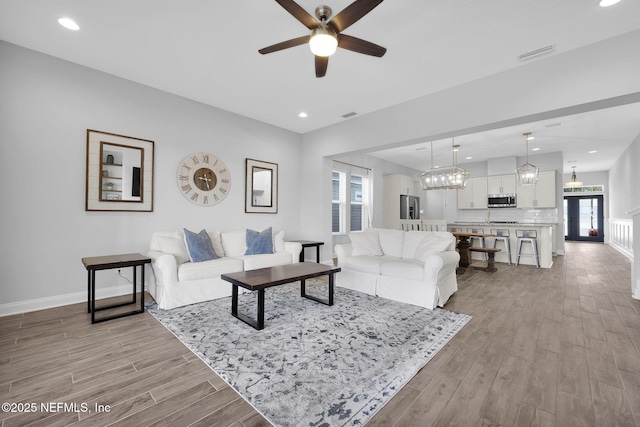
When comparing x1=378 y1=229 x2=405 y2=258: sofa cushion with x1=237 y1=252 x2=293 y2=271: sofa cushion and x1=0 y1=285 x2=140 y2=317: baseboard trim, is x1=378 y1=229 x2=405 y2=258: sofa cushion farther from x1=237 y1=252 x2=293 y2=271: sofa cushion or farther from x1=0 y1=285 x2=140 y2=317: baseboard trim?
x1=0 y1=285 x2=140 y2=317: baseboard trim

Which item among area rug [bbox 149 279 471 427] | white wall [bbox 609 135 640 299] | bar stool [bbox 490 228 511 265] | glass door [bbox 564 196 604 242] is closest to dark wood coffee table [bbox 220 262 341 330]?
area rug [bbox 149 279 471 427]

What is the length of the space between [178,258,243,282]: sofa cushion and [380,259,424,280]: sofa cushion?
197cm

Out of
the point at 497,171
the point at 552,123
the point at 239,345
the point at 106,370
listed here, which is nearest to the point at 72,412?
the point at 106,370

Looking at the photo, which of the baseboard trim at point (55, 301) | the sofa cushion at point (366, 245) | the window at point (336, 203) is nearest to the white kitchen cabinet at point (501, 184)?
the window at point (336, 203)

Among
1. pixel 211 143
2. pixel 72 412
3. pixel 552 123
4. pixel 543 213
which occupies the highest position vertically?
pixel 552 123

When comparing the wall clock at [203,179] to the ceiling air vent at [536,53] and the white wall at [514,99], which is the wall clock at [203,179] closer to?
the white wall at [514,99]

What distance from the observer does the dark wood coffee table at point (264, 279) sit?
106 inches

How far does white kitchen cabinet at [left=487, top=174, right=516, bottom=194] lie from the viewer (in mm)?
7812

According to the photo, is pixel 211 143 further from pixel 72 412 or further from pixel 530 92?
pixel 530 92

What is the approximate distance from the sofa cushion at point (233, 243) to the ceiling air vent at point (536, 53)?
14.0 ft

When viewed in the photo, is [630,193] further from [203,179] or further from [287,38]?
[203,179]

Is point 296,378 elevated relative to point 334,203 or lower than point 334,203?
lower

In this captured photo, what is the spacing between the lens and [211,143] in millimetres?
4598

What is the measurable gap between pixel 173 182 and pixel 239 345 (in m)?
2.81
